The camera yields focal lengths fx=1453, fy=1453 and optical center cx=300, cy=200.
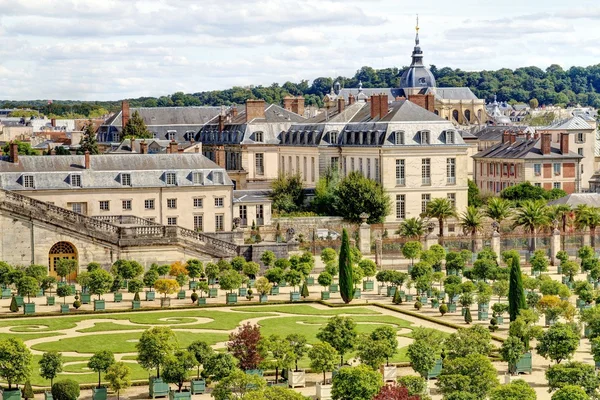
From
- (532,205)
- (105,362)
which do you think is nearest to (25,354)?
(105,362)

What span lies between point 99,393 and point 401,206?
46.4 metres

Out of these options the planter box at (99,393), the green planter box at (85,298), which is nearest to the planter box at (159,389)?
the planter box at (99,393)

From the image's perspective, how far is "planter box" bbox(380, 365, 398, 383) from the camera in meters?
38.7

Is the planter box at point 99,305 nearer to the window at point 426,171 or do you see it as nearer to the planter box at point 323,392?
the planter box at point 323,392

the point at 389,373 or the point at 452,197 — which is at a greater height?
the point at 452,197

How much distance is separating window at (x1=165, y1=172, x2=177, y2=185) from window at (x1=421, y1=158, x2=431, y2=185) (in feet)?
52.2

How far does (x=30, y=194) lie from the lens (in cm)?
7025

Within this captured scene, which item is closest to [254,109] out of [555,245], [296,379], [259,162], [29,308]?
[259,162]

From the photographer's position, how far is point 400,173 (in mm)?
81438

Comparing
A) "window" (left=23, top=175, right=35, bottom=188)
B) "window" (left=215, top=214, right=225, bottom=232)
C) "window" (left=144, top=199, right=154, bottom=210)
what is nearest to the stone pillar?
"window" (left=215, top=214, right=225, bottom=232)

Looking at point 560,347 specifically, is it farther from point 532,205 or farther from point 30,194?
point 30,194

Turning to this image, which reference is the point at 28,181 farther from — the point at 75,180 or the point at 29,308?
the point at 29,308

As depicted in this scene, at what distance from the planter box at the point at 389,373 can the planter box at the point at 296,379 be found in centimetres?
213

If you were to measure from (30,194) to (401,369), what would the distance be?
34340 mm
